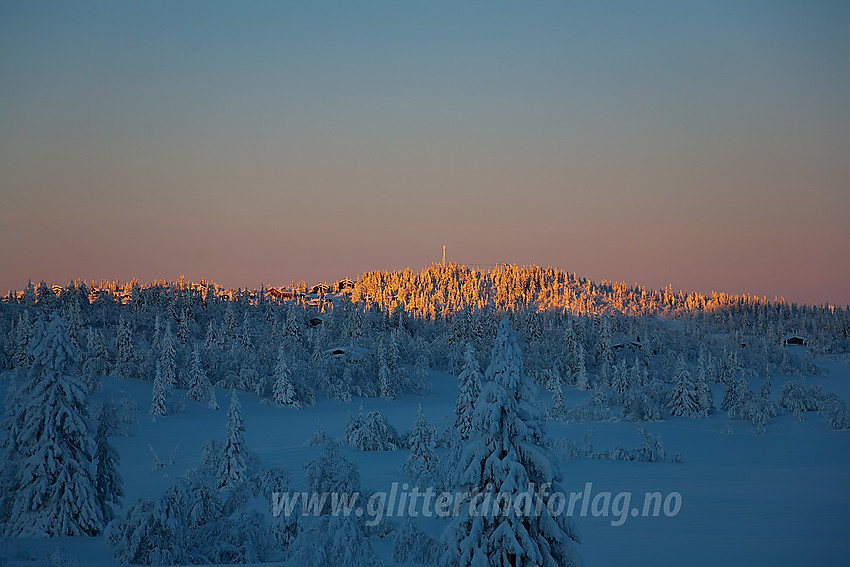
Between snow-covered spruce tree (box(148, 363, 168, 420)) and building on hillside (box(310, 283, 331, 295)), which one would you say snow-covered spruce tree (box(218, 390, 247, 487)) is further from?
building on hillside (box(310, 283, 331, 295))

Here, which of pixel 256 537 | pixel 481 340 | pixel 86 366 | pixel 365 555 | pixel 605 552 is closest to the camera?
pixel 365 555

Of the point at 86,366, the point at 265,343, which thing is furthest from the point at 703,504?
the point at 265,343

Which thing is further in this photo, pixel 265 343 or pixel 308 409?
pixel 265 343

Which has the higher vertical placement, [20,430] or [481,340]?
[20,430]

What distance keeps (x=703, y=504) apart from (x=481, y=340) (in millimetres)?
64227

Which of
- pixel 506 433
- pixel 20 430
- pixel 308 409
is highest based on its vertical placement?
pixel 506 433

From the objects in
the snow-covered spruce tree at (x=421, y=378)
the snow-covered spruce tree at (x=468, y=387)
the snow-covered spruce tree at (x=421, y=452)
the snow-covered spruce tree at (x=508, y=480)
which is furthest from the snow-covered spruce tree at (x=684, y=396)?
the snow-covered spruce tree at (x=508, y=480)

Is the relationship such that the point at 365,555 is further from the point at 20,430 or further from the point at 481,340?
the point at 481,340

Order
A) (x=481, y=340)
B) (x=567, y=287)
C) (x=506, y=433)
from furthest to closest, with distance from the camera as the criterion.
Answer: (x=567, y=287)
(x=481, y=340)
(x=506, y=433)

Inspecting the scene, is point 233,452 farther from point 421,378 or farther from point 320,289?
point 320,289

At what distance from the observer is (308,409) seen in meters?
56.8

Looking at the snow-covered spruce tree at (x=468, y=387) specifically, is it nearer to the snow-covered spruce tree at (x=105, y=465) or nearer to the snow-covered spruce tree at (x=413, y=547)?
the snow-covered spruce tree at (x=413, y=547)

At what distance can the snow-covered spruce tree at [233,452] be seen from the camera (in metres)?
25.0

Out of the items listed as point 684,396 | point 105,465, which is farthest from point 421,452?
point 684,396
